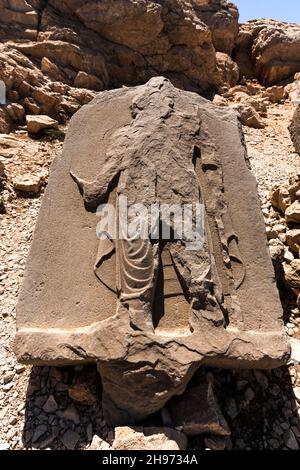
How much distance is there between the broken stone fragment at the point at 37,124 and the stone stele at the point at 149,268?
164 inches

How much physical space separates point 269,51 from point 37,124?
9.84 meters

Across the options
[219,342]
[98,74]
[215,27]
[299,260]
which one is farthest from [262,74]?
[219,342]

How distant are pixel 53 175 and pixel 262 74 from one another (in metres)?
12.4

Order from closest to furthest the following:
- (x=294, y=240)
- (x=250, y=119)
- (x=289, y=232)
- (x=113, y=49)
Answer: (x=294, y=240) → (x=289, y=232) → (x=250, y=119) → (x=113, y=49)

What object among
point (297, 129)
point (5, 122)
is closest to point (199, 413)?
point (297, 129)

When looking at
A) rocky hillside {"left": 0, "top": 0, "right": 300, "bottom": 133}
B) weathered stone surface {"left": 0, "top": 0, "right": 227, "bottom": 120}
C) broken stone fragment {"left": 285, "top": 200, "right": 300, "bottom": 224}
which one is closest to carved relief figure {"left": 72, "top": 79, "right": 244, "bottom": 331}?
broken stone fragment {"left": 285, "top": 200, "right": 300, "bottom": 224}

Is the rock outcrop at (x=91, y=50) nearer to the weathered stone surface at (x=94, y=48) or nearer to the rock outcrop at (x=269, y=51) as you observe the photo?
the weathered stone surface at (x=94, y=48)

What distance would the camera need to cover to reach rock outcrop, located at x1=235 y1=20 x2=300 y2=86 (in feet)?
42.2

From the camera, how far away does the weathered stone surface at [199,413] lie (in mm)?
2801

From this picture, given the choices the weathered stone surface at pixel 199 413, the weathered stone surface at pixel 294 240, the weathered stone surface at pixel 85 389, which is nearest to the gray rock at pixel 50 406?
the weathered stone surface at pixel 85 389

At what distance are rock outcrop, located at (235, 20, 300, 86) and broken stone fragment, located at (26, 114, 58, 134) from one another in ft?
30.0

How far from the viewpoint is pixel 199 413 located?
284 centimetres

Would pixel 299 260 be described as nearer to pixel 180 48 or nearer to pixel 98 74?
pixel 98 74

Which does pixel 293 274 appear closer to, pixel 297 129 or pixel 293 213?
pixel 293 213
